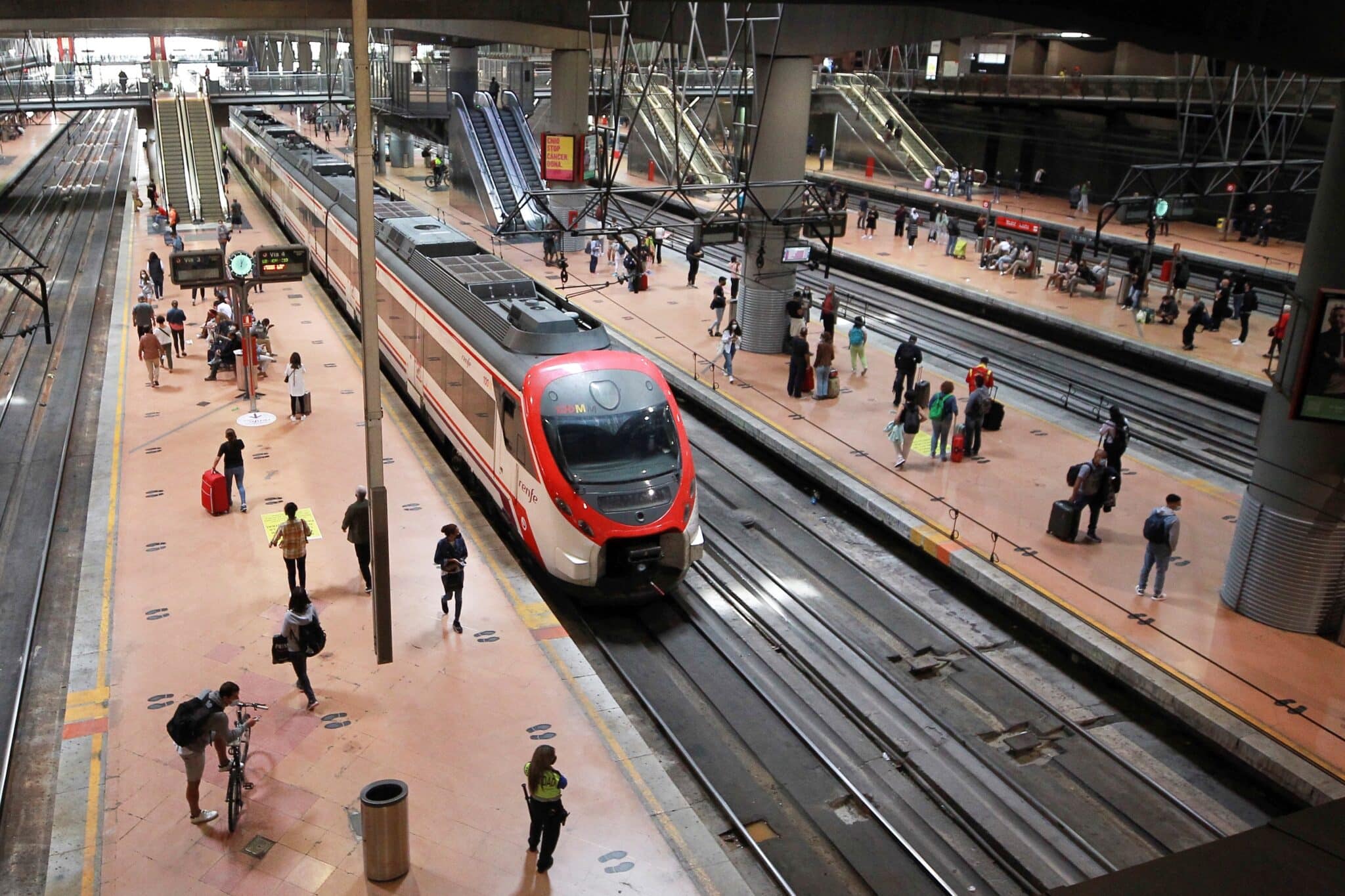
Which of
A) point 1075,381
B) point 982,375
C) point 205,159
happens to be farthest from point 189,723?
point 205,159

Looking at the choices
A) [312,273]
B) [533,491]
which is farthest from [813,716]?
[312,273]

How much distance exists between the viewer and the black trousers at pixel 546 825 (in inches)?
354

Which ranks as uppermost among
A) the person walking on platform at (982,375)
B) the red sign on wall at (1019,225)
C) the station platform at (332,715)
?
the red sign on wall at (1019,225)

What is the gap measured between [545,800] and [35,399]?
18.5m

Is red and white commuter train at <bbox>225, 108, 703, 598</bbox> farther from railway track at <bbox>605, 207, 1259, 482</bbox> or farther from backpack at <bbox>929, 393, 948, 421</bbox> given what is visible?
railway track at <bbox>605, 207, 1259, 482</bbox>

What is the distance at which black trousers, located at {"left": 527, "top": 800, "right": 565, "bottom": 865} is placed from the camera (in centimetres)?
900

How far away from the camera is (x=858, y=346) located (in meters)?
23.8

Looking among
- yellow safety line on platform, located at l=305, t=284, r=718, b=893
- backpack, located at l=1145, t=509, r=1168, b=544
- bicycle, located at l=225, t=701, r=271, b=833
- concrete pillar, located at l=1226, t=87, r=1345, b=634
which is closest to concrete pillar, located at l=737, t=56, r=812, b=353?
yellow safety line on platform, located at l=305, t=284, r=718, b=893

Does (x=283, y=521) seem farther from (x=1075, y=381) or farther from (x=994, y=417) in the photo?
(x=1075, y=381)

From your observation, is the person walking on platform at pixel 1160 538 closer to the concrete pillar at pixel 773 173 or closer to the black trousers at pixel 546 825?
the black trousers at pixel 546 825

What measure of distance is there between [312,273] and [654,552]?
2412cm

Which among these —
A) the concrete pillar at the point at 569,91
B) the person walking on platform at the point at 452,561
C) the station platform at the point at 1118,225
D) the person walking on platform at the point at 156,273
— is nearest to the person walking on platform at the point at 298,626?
the person walking on platform at the point at 452,561

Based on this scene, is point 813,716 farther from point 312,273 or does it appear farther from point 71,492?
point 312,273

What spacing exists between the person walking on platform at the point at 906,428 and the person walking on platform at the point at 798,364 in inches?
142
